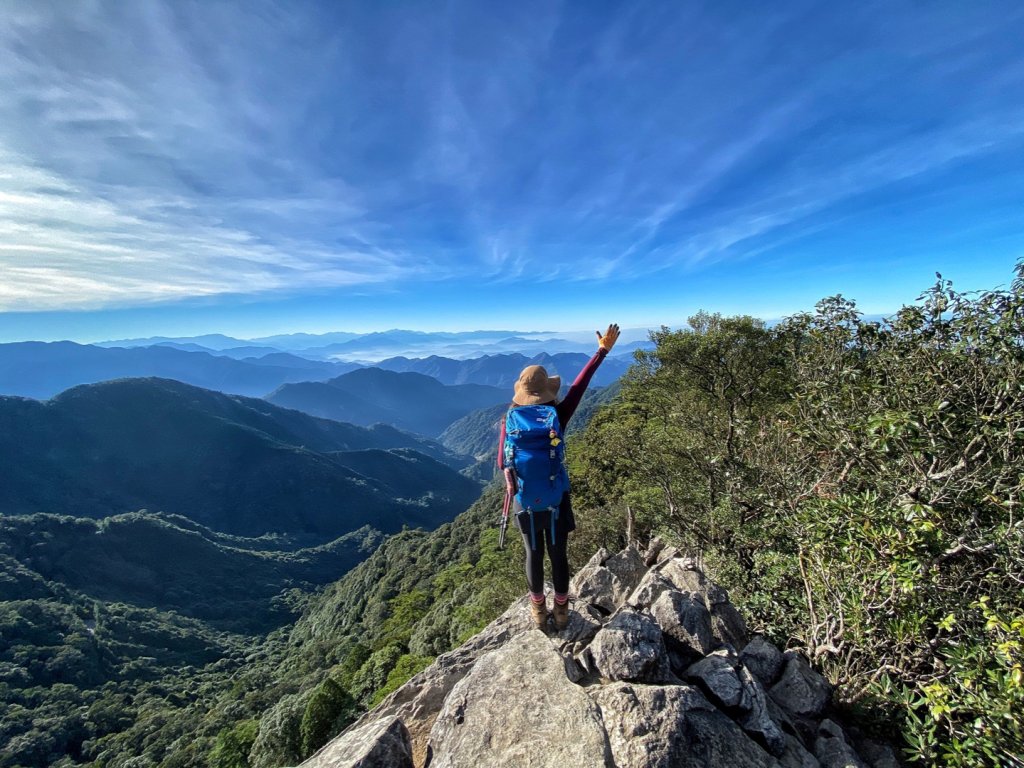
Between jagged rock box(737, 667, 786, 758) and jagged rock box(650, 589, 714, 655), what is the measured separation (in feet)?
3.10

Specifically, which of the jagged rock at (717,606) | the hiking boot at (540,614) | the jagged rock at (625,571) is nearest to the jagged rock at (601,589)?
the jagged rock at (625,571)

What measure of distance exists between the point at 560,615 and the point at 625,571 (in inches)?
145

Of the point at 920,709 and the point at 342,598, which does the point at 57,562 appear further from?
the point at 920,709

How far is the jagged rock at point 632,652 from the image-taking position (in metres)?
5.78

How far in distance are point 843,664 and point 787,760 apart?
7.30ft

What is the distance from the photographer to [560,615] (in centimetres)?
712

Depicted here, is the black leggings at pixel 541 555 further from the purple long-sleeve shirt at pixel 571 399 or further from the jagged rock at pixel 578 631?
the purple long-sleeve shirt at pixel 571 399

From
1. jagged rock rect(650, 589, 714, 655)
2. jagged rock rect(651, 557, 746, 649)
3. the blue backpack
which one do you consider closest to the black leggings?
the blue backpack

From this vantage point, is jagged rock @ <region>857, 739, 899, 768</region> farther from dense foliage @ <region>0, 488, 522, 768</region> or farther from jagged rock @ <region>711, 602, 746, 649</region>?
dense foliage @ <region>0, 488, 522, 768</region>

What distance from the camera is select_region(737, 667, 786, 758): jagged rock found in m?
5.27

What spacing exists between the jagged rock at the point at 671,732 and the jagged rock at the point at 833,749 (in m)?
1.01

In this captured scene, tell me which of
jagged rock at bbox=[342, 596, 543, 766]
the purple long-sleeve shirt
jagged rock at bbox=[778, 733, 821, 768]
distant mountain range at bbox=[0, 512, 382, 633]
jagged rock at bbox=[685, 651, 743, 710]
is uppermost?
the purple long-sleeve shirt

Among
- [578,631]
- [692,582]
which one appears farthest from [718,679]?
[692,582]

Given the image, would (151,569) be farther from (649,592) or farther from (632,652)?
(632,652)
